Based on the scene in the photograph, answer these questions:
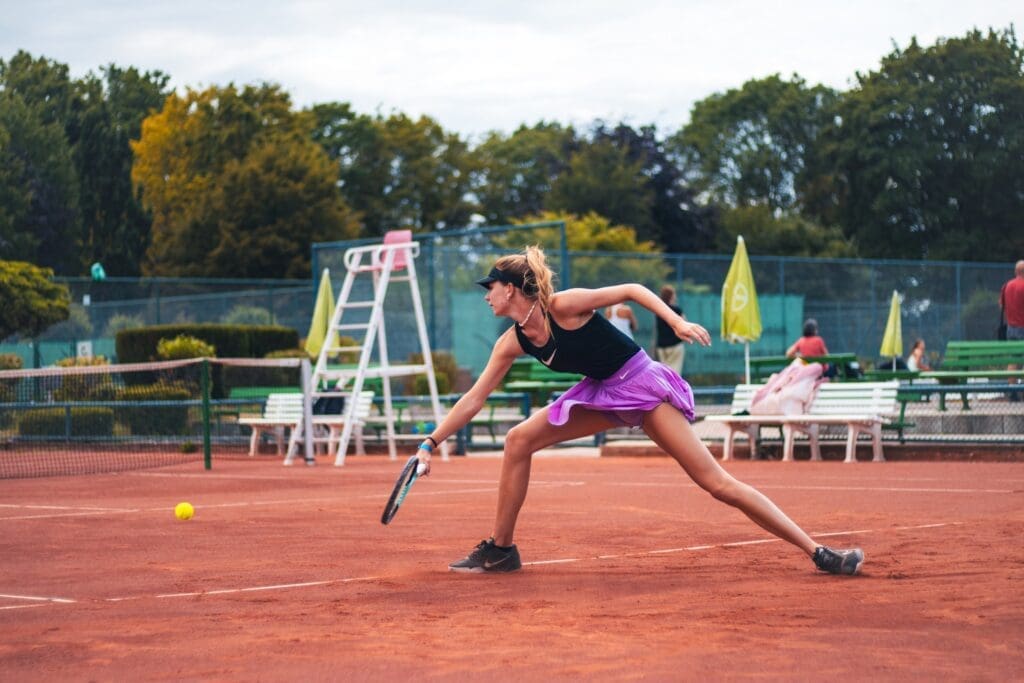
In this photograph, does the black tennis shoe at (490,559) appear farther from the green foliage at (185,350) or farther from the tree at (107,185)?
the tree at (107,185)

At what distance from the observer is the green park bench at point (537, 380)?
63.5 feet

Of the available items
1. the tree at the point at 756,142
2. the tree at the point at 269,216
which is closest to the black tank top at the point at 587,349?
the tree at the point at 269,216

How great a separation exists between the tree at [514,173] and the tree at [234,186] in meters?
7.94

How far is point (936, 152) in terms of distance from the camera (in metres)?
46.9

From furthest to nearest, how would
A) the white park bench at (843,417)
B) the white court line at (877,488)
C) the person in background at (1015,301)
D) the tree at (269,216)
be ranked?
the tree at (269,216), the person in background at (1015,301), the white park bench at (843,417), the white court line at (877,488)

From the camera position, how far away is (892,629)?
5.24 meters

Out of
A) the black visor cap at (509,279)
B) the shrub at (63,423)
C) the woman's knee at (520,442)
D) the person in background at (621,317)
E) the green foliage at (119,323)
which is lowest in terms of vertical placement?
the shrub at (63,423)

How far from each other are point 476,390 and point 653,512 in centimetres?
357

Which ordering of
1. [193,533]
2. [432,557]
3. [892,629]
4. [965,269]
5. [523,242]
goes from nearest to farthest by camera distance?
[892,629] < [432,557] < [193,533] < [523,242] < [965,269]

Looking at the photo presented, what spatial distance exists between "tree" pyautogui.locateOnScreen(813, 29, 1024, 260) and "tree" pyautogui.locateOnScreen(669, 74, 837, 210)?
6.86 m

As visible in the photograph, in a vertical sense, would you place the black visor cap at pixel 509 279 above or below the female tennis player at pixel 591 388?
above

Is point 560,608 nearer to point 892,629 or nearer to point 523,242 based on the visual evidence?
point 892,629

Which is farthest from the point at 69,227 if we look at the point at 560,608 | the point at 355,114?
the point at 560,608

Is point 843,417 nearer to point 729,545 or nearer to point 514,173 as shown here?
point 729,545
